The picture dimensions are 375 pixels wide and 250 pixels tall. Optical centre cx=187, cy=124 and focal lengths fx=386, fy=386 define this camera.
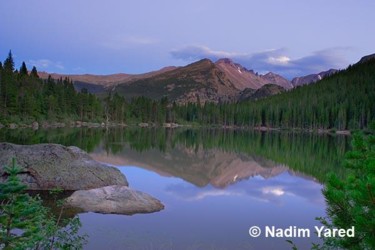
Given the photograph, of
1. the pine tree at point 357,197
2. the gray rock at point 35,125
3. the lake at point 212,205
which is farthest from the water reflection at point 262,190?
the gray rock at point 35,125

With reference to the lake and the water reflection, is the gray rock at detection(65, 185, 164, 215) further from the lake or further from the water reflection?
the water reflection

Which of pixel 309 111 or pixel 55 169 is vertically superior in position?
pixel 309 111

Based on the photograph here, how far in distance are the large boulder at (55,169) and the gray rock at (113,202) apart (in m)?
2.86

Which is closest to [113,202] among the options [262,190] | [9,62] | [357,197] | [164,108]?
[262,190]

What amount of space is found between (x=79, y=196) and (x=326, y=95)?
17972 centimetres

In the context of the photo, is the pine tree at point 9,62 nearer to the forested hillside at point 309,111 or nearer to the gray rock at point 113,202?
the forested hillside at point 309,111

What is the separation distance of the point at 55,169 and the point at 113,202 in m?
5.11

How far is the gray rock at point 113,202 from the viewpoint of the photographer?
15.9 meters

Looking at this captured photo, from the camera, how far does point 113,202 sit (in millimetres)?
16203

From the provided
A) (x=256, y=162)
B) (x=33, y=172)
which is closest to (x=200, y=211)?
(x=33, y=172)

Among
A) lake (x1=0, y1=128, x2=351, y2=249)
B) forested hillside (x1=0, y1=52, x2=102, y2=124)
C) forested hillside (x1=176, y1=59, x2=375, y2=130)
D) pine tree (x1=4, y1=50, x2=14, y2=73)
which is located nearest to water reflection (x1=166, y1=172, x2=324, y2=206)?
lake (x1=0, y1=128, x2=351, y2=249)

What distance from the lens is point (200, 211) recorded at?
17.5 m

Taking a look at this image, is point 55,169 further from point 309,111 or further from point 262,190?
point 309,111

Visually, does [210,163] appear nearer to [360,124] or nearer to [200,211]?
[200,211]
